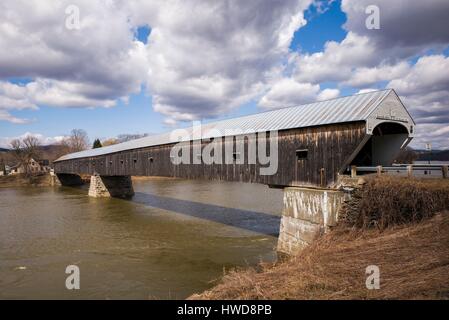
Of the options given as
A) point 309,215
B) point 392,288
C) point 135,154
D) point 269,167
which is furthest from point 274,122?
point 135,154

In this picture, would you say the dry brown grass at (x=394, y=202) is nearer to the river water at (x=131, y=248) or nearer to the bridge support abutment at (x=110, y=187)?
the river water at (x=131, y=248)

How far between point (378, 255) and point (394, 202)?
2.47m

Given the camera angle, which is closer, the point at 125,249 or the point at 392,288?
the point at 392,288

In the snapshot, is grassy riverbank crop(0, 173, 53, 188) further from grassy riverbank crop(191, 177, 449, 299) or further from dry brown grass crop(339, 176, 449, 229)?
dry brown grass crop(339, 176, 449, 229)

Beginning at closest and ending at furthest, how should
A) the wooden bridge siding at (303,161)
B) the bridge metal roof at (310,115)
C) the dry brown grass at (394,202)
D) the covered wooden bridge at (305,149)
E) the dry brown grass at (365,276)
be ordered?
the dry brown grass at (365,276), the dry brown grass at (394,202), the covered wooden bridge at (305,149), the bridge metal roof at (310,115), the wooden bridge siding at (303,161)

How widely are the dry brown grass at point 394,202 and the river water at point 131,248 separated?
4116 millimetres

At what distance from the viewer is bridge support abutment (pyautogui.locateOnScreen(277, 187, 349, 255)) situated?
11.1m

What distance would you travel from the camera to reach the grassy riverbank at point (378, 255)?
6000 mm

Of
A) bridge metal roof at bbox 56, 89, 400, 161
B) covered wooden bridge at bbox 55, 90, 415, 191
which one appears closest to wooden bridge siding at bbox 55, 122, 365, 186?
covered wooden bridge at bbox 55, 90, 415, 191

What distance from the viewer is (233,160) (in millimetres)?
16531

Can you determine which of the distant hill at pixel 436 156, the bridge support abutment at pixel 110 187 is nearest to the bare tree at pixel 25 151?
the bridge support abutment at pixel 110 187
